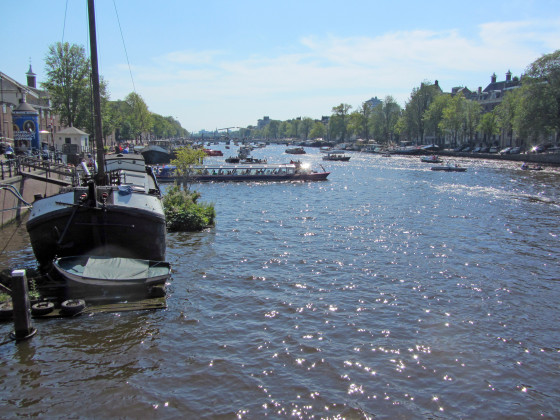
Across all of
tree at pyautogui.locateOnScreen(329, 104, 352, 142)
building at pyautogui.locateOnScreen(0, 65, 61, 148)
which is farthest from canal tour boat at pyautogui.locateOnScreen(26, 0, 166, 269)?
tree at pyautogui.locateOnScreen(329, 104, 352, 142)

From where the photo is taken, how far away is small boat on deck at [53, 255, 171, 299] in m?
11.9

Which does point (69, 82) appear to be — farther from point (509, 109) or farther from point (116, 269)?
point (509, 109)

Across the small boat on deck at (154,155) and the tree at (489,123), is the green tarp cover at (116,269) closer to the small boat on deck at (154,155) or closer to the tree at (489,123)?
the small boat on deck at (154,155)

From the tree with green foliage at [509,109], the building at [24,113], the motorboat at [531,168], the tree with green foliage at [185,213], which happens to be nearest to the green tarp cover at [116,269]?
the tree with green foliage at [185,213]

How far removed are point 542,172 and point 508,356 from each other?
61.6 meters

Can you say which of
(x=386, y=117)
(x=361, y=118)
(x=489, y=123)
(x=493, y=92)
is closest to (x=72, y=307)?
(x=489, y=123)

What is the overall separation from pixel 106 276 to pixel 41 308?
1.77 m

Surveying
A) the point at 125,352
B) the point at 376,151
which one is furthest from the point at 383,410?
the point at 376,151

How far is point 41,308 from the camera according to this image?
11.5m

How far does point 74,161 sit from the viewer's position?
43.5 meters

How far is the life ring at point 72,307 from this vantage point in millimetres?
11570

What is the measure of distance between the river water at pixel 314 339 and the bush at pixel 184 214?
160cm

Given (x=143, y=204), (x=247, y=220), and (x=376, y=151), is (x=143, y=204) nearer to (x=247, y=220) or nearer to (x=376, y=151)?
(x=247, y=220)

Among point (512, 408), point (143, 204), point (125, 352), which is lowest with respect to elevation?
point (512, 408)
